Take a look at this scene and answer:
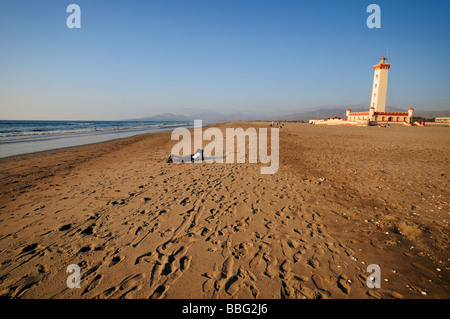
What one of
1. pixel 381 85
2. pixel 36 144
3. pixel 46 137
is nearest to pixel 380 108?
pixel 381 85

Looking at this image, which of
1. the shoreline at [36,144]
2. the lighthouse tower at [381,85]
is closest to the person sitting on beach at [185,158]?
the shoreline at [36,144]

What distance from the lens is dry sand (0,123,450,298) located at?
2877mm

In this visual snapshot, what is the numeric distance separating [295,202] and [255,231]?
6.74ft

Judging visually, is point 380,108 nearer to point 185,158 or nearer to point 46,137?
point 185,158

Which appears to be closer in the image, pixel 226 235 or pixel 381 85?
pixel 226 235

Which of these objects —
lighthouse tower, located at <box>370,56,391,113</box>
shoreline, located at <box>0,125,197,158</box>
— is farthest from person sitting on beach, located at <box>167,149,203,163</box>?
lighthouse tower, located at <box>370,56,391,113</box>

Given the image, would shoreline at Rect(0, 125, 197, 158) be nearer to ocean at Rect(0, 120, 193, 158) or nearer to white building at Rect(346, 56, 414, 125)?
ocean at Rect(0, 120, 193, 158)

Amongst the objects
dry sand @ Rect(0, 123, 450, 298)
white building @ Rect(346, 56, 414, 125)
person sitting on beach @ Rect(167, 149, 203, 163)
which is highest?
white building @ Rect(346, 56, 414, 125)

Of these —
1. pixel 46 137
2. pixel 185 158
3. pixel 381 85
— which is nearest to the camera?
pixel 185 158

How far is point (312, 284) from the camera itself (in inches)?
113

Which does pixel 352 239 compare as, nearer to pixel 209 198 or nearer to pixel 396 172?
pixel 209 198

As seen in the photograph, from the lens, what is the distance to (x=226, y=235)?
410cm

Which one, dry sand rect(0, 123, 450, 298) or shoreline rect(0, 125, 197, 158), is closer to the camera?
dry sand rect(0, 123, 450, 298)
